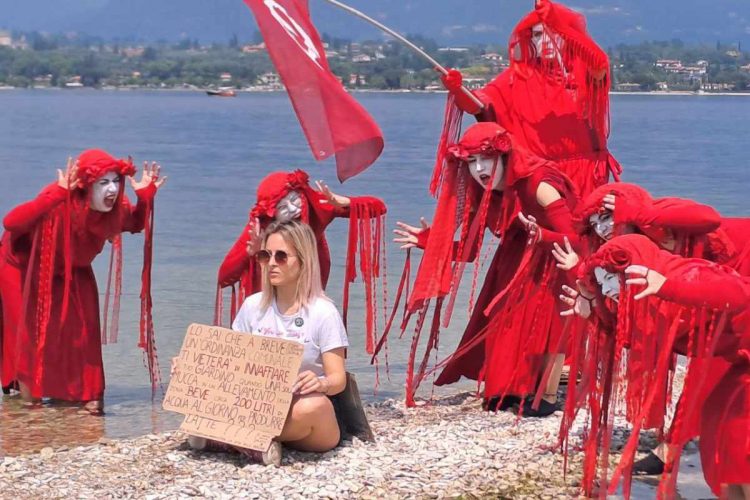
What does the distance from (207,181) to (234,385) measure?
19.0 meters

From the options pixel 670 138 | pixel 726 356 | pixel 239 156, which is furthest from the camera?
pixel 670 138

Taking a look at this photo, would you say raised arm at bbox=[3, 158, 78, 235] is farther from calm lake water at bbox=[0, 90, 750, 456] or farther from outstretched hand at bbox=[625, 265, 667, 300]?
outstretched hand at bbox=[625, 265, 667, 300]

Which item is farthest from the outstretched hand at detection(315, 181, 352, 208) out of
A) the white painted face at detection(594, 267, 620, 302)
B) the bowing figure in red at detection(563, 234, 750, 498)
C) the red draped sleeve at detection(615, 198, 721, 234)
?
the white painted face at detection(594, 267, 620, 302)

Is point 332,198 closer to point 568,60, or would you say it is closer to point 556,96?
point 556,96

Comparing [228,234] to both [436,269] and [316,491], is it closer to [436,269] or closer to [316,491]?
[436,269]

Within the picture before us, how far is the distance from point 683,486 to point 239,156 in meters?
27.0

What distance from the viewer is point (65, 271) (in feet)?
25.2

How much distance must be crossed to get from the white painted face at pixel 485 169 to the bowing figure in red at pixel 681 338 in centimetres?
180

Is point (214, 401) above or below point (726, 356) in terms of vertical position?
below

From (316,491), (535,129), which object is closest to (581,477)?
(316,491)

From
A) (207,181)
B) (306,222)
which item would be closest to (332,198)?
(306,222)

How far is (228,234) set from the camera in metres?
17.2

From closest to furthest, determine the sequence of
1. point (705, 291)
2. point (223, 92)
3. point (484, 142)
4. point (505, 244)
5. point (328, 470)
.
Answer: point (705, 291) < point (328, 470) < point (484, 142) < point (505, 244) < point (223, 92)

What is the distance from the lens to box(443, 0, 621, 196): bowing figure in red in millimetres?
7898
